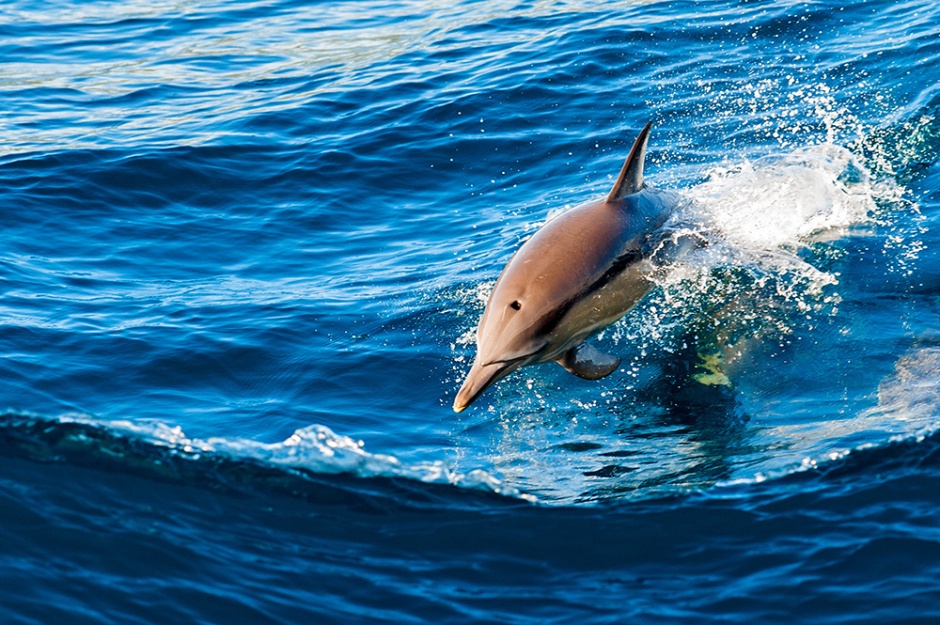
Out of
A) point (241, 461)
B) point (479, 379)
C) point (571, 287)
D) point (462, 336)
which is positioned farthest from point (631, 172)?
point (241, 461)

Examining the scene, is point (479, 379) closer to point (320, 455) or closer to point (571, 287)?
point (571, 287)

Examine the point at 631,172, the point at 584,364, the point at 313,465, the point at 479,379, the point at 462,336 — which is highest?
the point at 631,172

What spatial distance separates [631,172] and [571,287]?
1402mm

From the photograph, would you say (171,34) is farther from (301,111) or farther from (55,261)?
(55,261)

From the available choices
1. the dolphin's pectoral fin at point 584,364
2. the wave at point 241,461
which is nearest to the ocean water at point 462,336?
the wave at point 241,461

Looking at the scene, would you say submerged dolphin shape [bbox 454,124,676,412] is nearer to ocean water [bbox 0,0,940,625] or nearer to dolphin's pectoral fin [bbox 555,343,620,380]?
dolphin's pectoral fin [bbox 555,343,620,380]

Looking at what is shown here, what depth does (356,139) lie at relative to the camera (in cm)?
1424

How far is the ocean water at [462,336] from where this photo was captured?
5.70 m

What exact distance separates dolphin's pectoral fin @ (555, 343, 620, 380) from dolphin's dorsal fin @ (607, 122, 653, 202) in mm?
1133

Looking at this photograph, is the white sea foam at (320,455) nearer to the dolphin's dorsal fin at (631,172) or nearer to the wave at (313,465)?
the wave at (313,465)

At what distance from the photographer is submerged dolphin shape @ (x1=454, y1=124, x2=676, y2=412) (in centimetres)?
645

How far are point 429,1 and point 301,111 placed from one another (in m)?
6.47

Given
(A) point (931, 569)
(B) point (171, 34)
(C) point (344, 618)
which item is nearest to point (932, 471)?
(A) point (931, 569)

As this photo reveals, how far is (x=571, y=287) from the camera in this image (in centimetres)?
680
